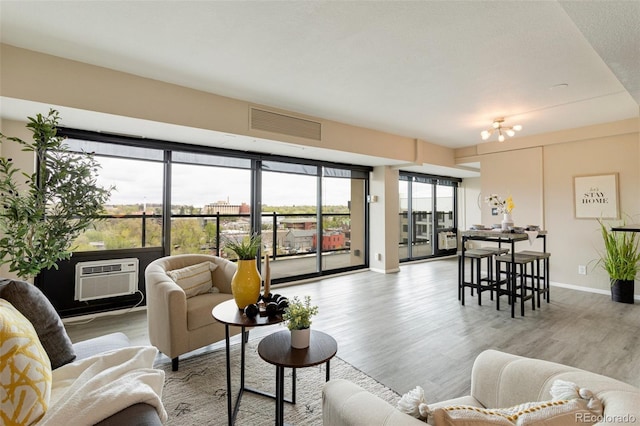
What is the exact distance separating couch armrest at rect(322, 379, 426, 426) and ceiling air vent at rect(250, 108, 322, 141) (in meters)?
3.47

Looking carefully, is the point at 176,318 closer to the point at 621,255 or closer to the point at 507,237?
the point at 507,237

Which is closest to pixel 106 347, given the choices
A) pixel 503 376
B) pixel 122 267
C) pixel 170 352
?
pixel 170 352

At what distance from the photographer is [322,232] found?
6016 mm

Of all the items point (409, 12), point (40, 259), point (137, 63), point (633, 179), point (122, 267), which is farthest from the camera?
point (633, 179)

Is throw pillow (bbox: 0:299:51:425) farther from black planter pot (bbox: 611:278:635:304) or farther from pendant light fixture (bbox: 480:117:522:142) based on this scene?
black planter pot (bbox: 611:278:635:304)

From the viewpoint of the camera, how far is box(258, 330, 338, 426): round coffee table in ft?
5.02

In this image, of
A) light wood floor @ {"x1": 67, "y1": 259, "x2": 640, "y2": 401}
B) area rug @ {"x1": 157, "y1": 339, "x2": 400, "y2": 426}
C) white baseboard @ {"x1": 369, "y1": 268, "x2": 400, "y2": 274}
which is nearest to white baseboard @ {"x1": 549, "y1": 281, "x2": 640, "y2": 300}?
light wood floor @ {"x1": 67, "y1": 259, "x2": 640, "y2": 401}

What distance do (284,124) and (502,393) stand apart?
12.3 feet

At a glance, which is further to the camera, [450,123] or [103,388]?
[450,123]

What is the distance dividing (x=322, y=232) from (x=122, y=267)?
11.0 ft

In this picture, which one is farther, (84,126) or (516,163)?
(516,163)

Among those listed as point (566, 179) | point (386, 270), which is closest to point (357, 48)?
point (386, 270)

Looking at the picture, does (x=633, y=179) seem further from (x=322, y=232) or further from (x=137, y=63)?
(x=137, y=63)

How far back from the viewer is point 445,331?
3359 mm
